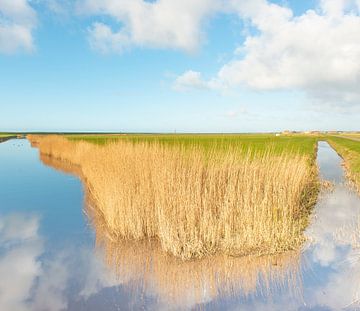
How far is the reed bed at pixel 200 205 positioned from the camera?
8.82 m

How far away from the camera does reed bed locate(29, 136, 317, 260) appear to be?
882cm

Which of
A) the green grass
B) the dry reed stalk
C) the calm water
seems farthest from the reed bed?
the green grass

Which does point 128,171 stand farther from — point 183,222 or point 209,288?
point 209,288

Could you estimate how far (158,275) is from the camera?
777 centimetres

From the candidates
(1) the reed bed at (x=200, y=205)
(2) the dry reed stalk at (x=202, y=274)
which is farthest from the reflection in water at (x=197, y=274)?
(1) the reed bed at (x=200, y=205)

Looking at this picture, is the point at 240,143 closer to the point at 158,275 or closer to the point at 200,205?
the point at 200,205

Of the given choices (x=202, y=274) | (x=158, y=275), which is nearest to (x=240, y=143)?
(x=202, y=274)

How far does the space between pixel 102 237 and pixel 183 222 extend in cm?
301

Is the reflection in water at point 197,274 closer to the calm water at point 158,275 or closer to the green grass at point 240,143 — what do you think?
the calm water at point 158,275

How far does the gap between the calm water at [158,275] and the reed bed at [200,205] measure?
1.65ft

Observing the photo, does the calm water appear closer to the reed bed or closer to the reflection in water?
the reflection in water

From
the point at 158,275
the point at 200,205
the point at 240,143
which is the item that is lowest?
the point at 158,275

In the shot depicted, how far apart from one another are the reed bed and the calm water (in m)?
0.50

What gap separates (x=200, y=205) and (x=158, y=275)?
2.45m
